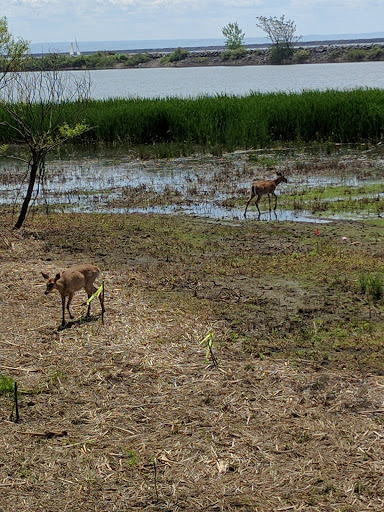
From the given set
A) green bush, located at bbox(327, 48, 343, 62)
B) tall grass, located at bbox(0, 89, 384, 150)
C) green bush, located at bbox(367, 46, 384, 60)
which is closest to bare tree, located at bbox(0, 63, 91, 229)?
tall grass, located at bbox(0, 89, 384, 150)

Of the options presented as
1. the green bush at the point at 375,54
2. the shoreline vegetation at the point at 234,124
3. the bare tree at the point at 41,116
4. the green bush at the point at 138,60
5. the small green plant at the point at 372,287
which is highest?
the green bush at the point at 138,60

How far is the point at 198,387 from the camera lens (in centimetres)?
677

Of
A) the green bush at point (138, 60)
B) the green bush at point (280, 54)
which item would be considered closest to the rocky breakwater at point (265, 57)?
the green bush at point (138, 60)

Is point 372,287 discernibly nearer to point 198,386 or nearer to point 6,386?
point 198,386

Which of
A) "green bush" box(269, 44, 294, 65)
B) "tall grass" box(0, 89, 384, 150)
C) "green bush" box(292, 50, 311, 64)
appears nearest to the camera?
"tall grass" box(0, 89, 384, 150)

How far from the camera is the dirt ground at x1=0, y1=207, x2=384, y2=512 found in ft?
17.4

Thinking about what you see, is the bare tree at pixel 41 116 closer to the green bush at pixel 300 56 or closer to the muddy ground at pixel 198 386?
the muddy ground at pixel 198 386

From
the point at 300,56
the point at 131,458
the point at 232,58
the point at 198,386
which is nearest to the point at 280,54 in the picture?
the point at 300,56

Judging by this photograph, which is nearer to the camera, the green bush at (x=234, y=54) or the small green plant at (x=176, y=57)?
the green bush at (x=234, y=54)

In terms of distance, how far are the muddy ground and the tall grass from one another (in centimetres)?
1390

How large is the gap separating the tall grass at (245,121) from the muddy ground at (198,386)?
1390 centimetres

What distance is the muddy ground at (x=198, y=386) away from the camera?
17.4ft

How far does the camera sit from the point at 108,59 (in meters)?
117

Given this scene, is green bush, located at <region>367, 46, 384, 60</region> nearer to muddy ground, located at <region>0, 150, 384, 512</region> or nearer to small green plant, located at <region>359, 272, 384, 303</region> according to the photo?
muddy ground, located at <region>0, 150, 384, 512</region>
